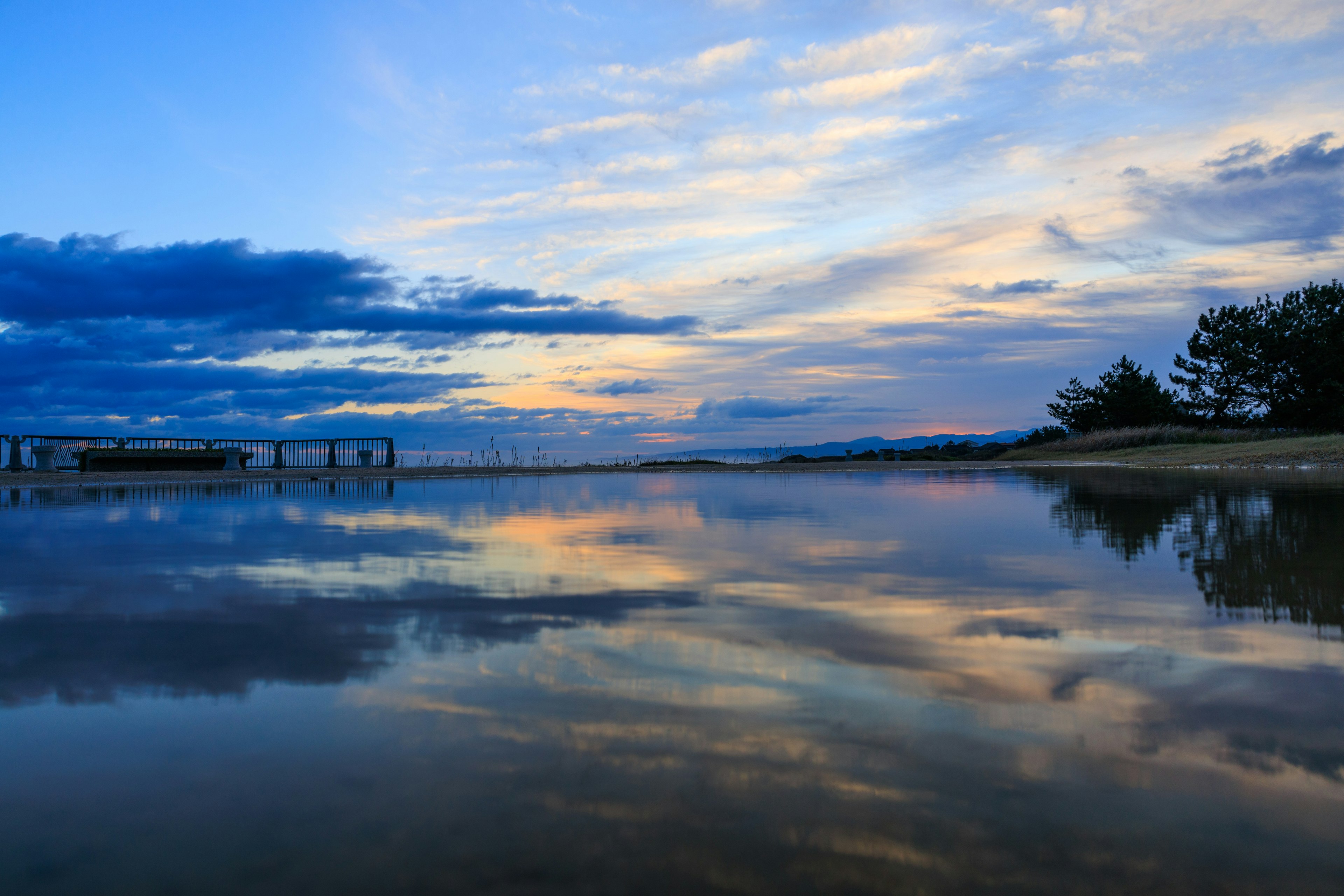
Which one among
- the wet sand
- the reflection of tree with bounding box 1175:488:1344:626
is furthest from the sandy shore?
the reflection of tree with bounding box 1175:488:1344:626

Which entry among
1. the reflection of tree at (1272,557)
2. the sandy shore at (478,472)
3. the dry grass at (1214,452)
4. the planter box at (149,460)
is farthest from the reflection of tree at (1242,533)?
the planter box at (149,460)

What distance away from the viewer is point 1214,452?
38.6 metres

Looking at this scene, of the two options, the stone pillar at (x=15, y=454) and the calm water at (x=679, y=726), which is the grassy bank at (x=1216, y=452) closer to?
the calm water at (x=679, y=726)

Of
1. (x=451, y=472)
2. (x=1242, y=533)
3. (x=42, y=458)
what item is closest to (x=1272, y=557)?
(x=1242, y=533)

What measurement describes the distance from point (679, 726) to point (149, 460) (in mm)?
46517

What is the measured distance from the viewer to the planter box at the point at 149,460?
3891cm

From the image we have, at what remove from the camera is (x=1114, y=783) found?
8.95 ft

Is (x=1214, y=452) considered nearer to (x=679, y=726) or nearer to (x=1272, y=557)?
(x=1272, y=557)

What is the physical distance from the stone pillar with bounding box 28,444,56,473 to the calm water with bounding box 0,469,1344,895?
123 ft

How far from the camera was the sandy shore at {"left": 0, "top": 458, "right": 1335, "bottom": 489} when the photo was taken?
30672mm

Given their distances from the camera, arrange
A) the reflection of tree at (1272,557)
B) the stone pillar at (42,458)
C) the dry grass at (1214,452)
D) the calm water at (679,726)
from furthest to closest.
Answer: the stone pillar at (42,458), the dry grass at (1214,452), the reflection of tree at (1272,557), the calm water at (679,726)

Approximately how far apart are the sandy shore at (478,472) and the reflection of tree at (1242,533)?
→ 1801 centimetres

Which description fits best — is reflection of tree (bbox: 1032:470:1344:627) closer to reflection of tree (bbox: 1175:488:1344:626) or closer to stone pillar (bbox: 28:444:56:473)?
reflection of tree (bbox: 1175:488:1344:626)

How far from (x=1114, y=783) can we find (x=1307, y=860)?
0.54 metres
